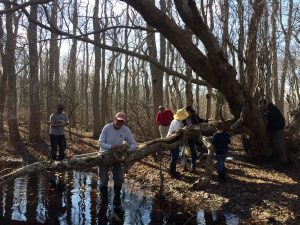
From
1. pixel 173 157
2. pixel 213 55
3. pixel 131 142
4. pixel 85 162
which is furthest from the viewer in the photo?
pixel 173 157

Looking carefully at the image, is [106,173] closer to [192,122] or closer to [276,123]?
[192,122]

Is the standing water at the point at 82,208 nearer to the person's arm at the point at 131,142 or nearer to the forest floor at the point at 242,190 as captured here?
the forest floor at the point at 242,190

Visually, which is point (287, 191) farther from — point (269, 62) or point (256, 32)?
point (256, 32)

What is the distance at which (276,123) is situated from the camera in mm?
11133

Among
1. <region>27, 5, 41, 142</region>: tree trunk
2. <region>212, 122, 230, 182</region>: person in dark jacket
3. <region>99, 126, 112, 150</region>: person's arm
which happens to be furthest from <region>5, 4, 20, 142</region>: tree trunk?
<region>212, 122, 230, 182</region>: person in dark jacket

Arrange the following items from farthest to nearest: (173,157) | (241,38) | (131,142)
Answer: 1. (173,157)
2. (241,38)
3. (131,142)

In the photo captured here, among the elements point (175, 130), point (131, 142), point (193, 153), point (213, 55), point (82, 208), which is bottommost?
point (82, 208)

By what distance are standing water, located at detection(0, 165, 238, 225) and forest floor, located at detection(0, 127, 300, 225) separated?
17.0 inches

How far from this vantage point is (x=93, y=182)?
10602mm

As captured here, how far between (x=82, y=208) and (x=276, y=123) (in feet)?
19.5

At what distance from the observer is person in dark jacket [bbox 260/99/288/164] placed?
11109mm

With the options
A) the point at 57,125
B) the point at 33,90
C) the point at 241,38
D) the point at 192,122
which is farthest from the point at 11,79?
the point at 241,38

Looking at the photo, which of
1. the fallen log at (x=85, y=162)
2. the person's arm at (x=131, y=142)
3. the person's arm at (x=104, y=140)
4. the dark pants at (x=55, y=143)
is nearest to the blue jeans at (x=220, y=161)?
the fallen log at (x=85, y=162)

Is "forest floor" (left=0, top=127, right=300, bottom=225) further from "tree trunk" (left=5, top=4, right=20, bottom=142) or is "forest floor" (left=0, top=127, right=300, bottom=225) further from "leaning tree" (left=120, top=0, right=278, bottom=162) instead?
"tree trunk" (left=5, top=4, right=20, bottom=142)
